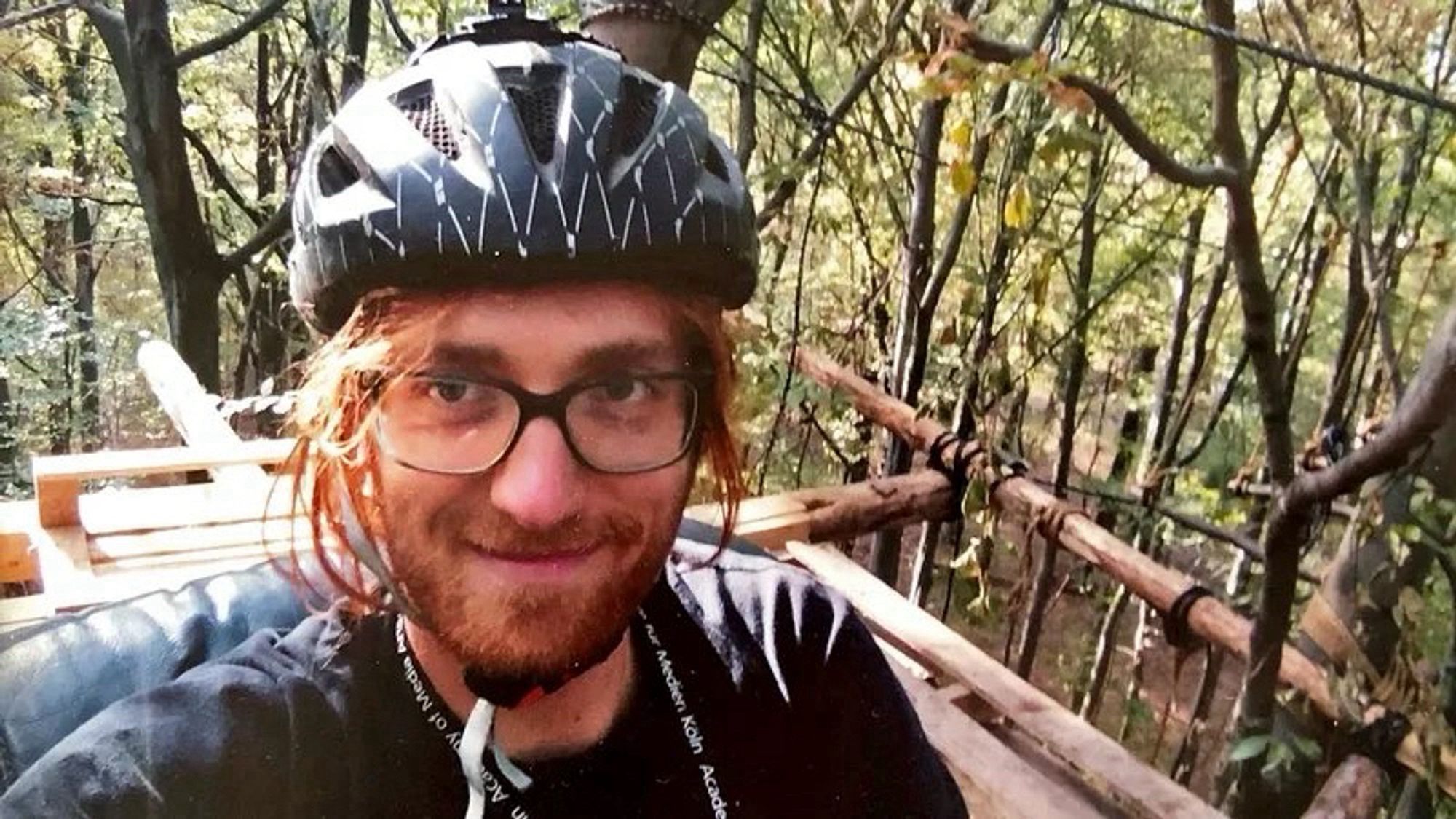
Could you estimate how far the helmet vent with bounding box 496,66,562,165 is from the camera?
79cm

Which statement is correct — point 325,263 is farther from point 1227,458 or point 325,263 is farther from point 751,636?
point 1227,458

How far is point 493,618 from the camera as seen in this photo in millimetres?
734

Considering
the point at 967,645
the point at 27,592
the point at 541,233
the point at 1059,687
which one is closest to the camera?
the point at 541,233

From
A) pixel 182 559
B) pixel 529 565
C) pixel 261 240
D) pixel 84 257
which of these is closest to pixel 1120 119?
pixel 529 565

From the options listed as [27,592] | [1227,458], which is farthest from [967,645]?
[1227,458]

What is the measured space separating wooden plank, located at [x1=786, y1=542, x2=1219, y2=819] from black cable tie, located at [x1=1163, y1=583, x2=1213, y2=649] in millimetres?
392

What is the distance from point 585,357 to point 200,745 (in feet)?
1.13

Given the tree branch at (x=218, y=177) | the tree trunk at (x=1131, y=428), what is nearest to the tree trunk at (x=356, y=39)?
the tree branch at (x=218, y=177)

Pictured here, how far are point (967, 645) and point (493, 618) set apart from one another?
1185 millimetres

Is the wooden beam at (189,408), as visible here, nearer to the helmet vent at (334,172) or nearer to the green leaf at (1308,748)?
the helmet vent at (334,172)

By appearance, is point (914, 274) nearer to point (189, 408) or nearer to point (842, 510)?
point (842, 510)

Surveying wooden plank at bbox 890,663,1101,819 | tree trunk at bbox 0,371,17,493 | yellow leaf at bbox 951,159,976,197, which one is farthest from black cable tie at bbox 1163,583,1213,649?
tree trunk at bbox 0,371,17,493

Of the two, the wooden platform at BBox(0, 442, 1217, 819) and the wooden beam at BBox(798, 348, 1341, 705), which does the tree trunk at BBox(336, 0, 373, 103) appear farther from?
the wooden beam at BBox(798, 348, 1341, 705)

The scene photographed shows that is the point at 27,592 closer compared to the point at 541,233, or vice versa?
the point at 541,233
